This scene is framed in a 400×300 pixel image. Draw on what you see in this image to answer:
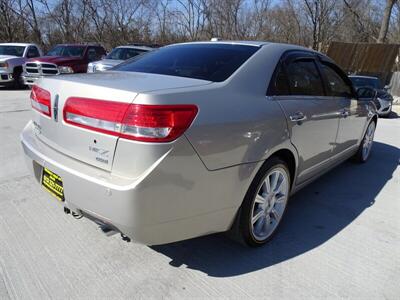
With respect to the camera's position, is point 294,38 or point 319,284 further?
point 294,38

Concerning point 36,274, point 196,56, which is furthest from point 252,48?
point 36,274

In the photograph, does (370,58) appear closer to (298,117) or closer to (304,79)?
(304,79)

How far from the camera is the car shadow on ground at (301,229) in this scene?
271 cm

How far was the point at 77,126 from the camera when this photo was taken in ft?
7.44

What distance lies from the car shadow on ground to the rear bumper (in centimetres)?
44

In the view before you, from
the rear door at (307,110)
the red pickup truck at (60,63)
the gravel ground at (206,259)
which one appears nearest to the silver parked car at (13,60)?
the red pickup truck at (60,63)

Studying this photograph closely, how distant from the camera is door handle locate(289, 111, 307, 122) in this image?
2.90 meters

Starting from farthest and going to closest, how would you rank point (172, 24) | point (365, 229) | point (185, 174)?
1. point (172, 24)
2. point (365, 229)
3. point (185, 174)

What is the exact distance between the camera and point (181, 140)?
2.04 metres

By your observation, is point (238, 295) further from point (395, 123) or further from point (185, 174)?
point (395, 123)

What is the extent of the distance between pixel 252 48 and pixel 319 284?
1874 mm

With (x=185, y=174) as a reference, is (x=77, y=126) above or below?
above

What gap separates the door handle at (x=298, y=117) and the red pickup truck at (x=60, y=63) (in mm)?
10729

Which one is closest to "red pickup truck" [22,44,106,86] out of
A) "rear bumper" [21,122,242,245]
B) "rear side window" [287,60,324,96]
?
"rear side window" [287,60,324,96]
